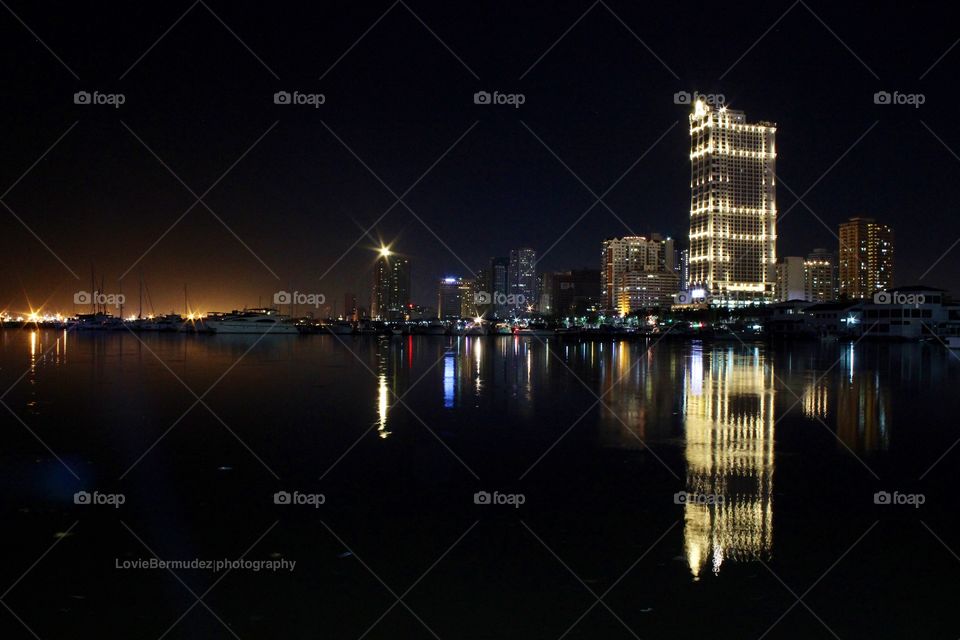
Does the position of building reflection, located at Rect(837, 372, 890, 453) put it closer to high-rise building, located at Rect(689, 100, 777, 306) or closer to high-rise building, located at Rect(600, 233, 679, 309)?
high-rise building, located at Rect(689, 100, 777, 306)

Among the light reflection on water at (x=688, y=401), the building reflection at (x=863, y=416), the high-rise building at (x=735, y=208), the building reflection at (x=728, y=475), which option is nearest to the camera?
the building reflection at (x=728, y=475)

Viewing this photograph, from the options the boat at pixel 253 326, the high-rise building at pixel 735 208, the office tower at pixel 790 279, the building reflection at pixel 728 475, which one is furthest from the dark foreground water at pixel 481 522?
the office tower at pixel 790 279

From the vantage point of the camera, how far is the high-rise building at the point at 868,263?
189125mm

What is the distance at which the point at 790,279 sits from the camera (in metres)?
171

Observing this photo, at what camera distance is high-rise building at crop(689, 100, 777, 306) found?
14725cm

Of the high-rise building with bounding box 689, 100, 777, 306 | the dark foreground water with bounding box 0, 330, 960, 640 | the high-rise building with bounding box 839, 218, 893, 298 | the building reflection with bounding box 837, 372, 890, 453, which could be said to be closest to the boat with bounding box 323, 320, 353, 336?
the building reflection with bounding box 837, 372, 890, 453

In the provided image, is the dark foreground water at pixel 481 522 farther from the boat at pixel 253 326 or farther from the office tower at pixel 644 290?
the office tower at pixel 644 290

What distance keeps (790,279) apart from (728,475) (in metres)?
176

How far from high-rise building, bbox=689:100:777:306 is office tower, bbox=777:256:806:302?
21608 millimetres

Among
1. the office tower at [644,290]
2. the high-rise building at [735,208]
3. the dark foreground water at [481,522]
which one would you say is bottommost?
the dark foreground water at [481,522]

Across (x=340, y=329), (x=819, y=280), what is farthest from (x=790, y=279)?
(x=340, y=329)

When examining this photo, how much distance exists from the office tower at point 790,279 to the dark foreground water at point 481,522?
16564 centimetres

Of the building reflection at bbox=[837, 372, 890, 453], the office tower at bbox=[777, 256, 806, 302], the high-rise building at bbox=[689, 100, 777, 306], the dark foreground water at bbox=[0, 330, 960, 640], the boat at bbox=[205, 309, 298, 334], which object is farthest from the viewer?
the office tower at bbox=[777, 256, 806, 302]

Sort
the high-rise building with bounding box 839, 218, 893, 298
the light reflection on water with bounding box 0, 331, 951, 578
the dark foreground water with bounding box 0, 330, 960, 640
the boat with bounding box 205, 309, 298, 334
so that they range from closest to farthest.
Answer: the dark foreground water with bounding box 0, 330, 960, 640 → the light reflection on water with bounding box 0, 331, 951, 578 → the boat with bounding box 205, 309, 298, 334 → the high-rise building with bounding box 839, 218, 893, 298
